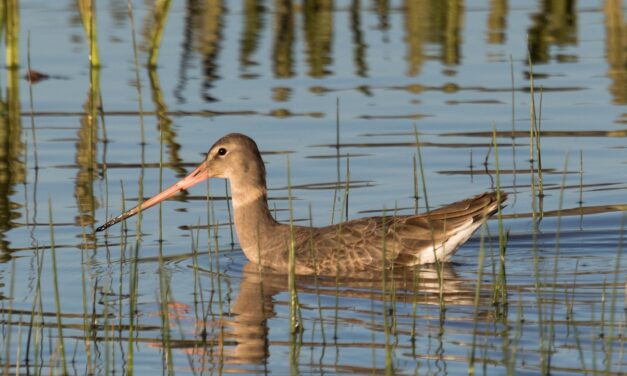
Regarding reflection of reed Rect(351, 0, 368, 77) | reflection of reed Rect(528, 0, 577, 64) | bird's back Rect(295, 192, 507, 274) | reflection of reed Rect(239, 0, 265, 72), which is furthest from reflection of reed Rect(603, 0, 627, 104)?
bird's back Rect(295, 192, 507, 274)

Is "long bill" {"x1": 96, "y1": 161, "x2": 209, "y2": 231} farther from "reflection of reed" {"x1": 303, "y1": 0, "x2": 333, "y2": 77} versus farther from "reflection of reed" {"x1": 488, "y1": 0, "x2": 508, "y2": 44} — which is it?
"reflection of reed" {"x1": 488, "y1": 0, "x2": 508, "y2": 44}

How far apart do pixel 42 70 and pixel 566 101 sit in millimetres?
6615

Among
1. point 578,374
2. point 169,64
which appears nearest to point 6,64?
point 169,64

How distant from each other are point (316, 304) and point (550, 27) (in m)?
12.4

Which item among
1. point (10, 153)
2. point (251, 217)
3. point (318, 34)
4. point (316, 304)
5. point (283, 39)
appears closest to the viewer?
point (316, 304)

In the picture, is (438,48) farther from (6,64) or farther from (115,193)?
(115,193)

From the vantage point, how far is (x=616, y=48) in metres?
19.5

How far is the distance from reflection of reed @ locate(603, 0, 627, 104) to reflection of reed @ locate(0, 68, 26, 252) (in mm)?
6628

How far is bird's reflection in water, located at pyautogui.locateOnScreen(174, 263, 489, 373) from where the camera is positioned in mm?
8477

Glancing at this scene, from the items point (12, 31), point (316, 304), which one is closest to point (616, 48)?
point (12, 31)

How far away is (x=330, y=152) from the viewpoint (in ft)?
47.3

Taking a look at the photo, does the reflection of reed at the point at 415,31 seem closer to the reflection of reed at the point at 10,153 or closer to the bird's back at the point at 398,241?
the reflection of reed at the point at 10,153

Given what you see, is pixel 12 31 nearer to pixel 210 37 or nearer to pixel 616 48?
pixel 210 37

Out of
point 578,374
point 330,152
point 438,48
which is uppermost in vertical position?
point 438,48
